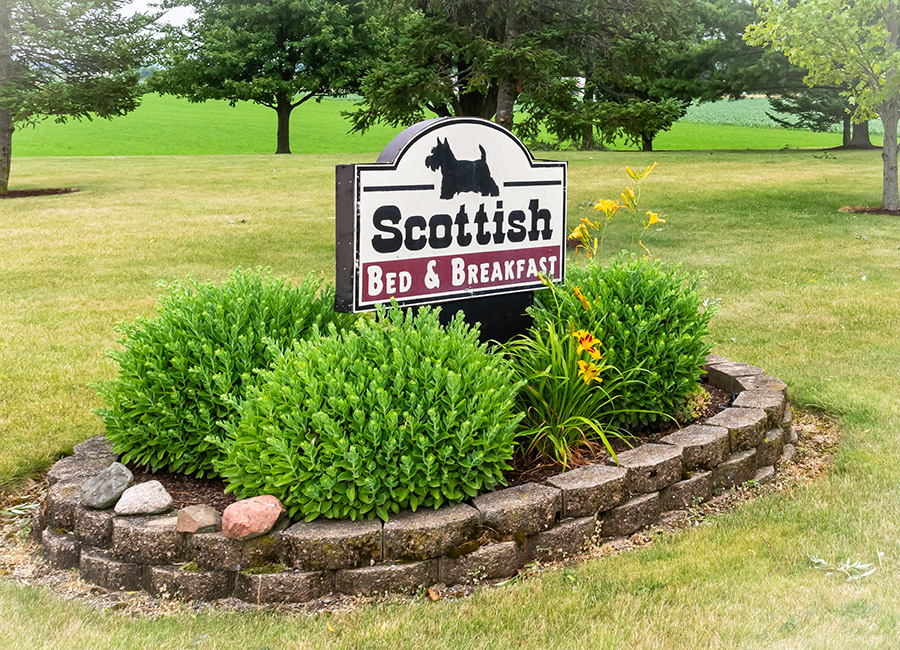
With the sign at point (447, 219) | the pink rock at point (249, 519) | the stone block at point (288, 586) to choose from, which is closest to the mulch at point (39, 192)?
the sign at point (447, 219)

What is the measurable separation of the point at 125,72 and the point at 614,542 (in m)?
20.7

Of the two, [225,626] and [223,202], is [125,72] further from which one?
[225,626]

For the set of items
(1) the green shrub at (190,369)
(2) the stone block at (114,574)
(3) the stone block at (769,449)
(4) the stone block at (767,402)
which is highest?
(1) the green shrub at (190,369)

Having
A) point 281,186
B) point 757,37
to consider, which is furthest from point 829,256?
point 281,186

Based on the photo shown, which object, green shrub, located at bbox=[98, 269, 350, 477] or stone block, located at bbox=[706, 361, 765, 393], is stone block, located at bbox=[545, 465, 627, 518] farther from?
stone block, located at bbox=[706, 361, 765, 393]

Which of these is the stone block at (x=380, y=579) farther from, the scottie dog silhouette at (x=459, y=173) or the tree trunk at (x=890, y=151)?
the tree trunk at (x=890, y=151)

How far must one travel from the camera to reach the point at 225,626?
3.16 m

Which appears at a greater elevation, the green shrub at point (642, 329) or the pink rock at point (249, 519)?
the green shrub at point (642, 329)

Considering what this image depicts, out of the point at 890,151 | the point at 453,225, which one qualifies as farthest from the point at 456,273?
the point at 890,151

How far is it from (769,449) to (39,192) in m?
20.1

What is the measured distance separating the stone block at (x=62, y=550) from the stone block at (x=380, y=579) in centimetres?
118

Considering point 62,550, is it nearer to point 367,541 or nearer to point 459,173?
point 367,541

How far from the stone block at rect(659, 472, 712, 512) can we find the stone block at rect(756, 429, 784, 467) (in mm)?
480

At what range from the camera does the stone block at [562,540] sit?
12.0ft
